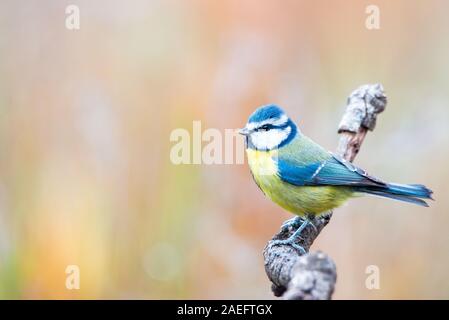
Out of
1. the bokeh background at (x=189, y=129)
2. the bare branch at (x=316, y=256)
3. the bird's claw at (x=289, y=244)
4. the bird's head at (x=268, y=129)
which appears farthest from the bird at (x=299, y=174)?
the bokeh background at (x=189, y=129)

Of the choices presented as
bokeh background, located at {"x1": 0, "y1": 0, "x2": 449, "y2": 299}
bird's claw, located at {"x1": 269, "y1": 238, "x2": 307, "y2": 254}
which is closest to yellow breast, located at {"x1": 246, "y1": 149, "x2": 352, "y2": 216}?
bird's claw, located at {"x1": 269, "y1": 238, "x2": 307, "y2": 254}

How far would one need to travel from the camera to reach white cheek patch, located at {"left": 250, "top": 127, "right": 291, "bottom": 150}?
3.15 m

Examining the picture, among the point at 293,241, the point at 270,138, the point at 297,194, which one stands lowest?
the point at 293,241

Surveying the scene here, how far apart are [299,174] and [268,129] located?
0.30 m

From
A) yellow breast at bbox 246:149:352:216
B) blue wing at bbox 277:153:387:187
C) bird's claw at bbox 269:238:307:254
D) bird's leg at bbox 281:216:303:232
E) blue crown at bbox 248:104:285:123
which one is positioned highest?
blue crown at bbox 248:104:285:123

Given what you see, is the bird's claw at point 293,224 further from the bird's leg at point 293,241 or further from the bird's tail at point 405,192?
the bird's tail at point 405,192

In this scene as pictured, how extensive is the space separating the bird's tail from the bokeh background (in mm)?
897

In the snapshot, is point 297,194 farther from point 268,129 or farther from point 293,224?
point 268,129

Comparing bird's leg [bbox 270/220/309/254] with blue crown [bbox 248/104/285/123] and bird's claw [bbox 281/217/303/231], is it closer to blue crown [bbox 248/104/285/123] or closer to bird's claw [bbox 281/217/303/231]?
bird's claw [bbox 281/217/303/231]

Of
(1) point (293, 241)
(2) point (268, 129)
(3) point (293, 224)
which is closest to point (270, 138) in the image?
(2) point (268, 129)

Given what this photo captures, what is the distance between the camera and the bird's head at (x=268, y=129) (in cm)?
309

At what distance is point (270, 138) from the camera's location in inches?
124

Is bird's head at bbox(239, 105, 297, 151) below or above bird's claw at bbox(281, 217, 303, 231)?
above

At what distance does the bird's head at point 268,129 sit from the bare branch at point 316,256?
295mm
